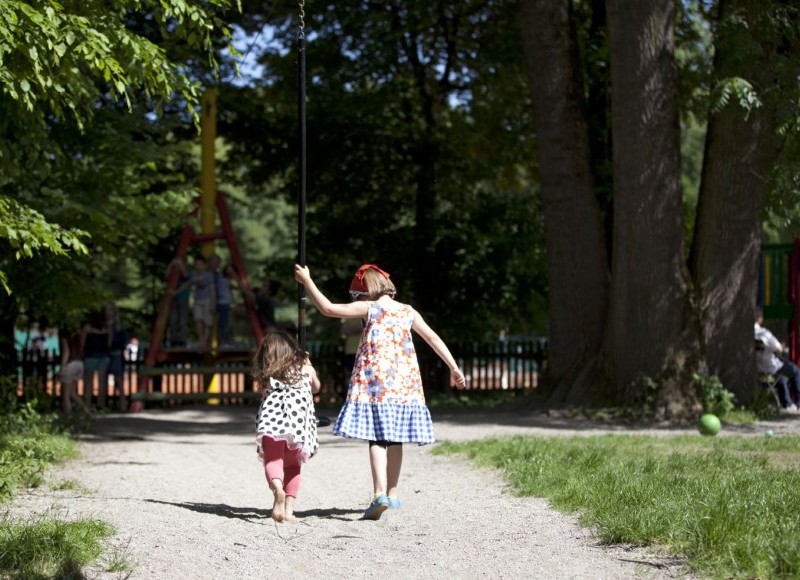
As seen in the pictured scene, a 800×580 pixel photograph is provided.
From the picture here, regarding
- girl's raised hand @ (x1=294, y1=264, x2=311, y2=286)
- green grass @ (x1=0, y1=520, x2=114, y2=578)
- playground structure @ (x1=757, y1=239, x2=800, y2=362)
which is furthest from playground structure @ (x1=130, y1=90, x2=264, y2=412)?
green grass @ (x1=0, y1=520, x2=114, y2=578)

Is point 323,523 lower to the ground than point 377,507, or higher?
lower

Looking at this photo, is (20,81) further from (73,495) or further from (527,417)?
(527,417)

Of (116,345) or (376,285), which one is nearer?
(376,285)

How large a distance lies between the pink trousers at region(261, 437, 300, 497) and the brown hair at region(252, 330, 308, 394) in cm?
39

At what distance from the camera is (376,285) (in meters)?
8.26

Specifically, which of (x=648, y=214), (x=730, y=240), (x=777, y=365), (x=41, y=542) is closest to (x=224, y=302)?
(x=648, y=214)

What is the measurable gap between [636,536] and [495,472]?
12.9ft

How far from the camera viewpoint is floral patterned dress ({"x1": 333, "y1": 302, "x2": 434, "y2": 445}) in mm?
7994

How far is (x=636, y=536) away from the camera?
6531 mm

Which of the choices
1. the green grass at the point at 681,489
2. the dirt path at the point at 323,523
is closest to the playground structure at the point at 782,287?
the green grass at the point at 681,489

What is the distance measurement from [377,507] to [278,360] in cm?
118

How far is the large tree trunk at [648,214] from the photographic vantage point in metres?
16.1

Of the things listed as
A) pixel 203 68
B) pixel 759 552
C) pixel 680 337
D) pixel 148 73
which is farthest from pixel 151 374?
pixel 759 552

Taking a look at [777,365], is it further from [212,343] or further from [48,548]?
[48,548]
